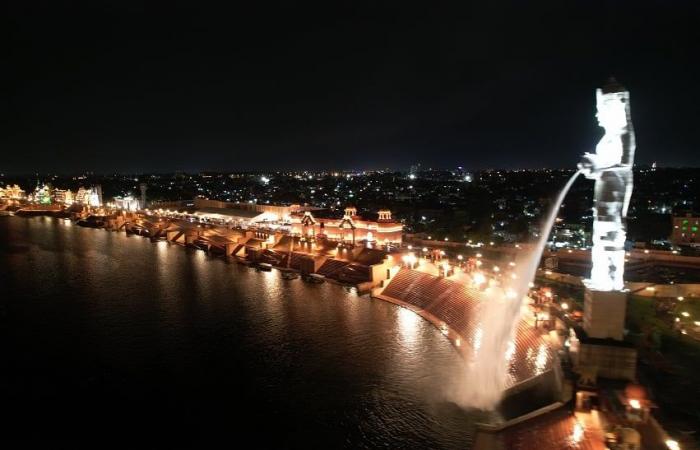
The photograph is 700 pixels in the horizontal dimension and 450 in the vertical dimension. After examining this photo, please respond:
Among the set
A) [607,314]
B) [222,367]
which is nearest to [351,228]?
[222,367]

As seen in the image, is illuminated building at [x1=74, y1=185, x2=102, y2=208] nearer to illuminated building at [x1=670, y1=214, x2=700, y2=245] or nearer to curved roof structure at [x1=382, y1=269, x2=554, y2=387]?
curved roof structure at [x1=382, y1=269, x2=554, y2=387]

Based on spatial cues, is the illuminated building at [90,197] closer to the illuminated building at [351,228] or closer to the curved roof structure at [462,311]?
the illuminated building at [351,228]

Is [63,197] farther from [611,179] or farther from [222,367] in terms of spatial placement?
[611,179]

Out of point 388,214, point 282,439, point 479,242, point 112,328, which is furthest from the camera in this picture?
point 388,214

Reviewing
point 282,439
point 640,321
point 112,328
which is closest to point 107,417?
point 282,439

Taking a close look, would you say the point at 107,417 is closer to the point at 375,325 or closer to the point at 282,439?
the point at 282,439

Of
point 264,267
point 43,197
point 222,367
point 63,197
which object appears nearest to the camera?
point 222,367
